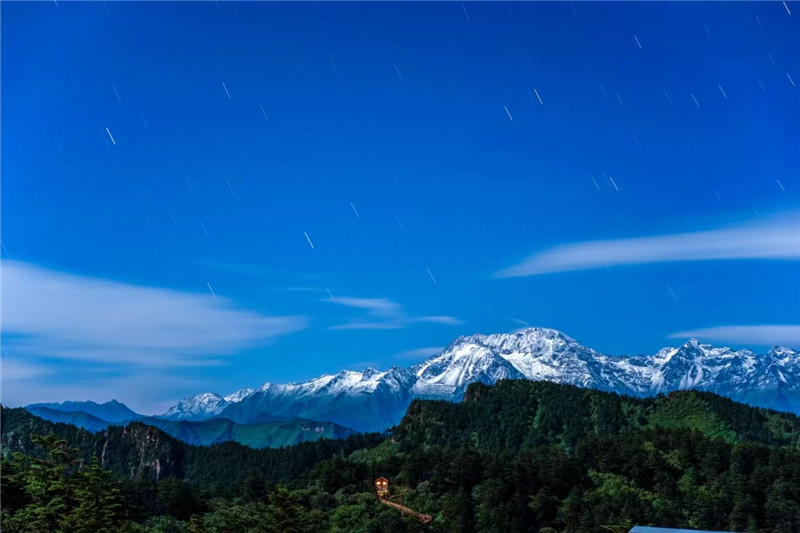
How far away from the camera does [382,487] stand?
109688 millimetres

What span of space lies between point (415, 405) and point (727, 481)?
94.0 metres

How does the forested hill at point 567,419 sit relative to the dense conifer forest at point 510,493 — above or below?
above

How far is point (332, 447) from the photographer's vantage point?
197m

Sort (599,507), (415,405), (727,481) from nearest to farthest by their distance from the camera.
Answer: (599,507) < (727,481) < (415,405)

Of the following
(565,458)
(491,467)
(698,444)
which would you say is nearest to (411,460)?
(491,467)

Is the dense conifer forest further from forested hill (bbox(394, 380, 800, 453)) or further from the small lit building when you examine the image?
forested hill (bbox(394, 380, 800, 453))

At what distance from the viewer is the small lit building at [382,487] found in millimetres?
108938

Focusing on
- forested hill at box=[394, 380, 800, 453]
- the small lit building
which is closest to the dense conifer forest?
the small lit building

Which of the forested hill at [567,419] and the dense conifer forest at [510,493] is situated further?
the forested hill at [567,419]

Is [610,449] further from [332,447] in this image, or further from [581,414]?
[332,447]

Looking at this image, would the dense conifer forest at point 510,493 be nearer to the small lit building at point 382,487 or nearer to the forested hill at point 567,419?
the small lit building at point 382,487

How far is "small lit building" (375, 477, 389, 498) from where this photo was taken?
109m

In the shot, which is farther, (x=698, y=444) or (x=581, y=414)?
(x=581, y=414)

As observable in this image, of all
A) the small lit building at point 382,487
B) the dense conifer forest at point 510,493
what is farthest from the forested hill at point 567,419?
the small lit building at point 382,487
